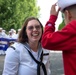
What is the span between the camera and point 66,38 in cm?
265

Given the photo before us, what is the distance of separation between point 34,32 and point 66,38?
1209 mm

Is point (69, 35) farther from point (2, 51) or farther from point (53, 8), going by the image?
point (2, 51)

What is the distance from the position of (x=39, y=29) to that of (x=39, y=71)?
0.49 m

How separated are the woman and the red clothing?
100 centimetres

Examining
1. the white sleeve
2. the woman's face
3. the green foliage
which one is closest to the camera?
the white sleeve

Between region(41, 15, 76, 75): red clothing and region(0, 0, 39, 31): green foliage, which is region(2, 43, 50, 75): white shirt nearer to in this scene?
region(41, 15, 76, 75): red clothing

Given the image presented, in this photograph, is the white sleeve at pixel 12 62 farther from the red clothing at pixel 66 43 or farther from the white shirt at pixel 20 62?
the red clothing at pixel 66 43

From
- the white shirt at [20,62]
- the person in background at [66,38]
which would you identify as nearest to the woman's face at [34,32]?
the white shirt at [20,62]

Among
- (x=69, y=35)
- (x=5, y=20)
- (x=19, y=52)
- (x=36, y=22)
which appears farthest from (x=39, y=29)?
(x=5, y=20)

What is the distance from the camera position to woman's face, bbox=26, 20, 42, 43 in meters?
3.82

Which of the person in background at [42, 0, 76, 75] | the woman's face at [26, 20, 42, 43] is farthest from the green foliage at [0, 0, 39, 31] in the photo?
the person in background at [42, 0, 76, 75]

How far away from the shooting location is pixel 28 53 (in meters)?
3.74

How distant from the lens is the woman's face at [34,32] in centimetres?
382

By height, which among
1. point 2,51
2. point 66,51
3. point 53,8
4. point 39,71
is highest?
point 53,8
